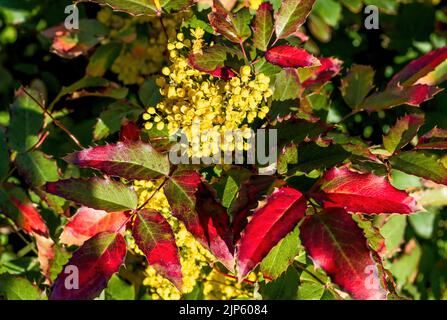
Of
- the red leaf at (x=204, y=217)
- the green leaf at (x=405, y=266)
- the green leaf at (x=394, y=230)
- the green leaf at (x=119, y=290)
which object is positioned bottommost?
the green leaf at (x=405, y=266)

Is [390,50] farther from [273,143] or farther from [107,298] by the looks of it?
[107,298]

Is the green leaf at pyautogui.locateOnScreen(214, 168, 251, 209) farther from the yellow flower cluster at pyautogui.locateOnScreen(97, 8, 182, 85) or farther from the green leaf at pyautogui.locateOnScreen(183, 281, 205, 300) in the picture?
the yellow flower cluster at pyautogui.locateOnScreen(97, 8, 182, 85)

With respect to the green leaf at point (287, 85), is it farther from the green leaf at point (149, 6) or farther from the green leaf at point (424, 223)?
the green leaf at point (424, 223)

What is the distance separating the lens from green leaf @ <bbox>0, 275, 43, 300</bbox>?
4.88ft

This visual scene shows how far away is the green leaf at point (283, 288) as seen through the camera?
144cm

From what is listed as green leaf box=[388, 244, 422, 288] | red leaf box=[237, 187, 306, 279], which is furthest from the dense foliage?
green leaf box=[388, 244, 422, 288]

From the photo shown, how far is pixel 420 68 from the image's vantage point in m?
1.47

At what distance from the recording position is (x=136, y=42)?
1806 mm

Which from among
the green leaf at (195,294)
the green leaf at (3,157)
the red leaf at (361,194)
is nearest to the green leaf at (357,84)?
the red leaf at (361,194)

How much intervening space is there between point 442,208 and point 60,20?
1.67 metres

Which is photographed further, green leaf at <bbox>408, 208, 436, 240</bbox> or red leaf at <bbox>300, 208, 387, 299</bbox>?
green leaf at <bbox>408, 208, 436, 240</bbox>

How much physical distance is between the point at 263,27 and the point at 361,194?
45cm

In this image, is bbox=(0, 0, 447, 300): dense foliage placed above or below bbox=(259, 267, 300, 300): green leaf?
above

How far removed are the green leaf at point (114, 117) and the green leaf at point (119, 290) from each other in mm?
461
